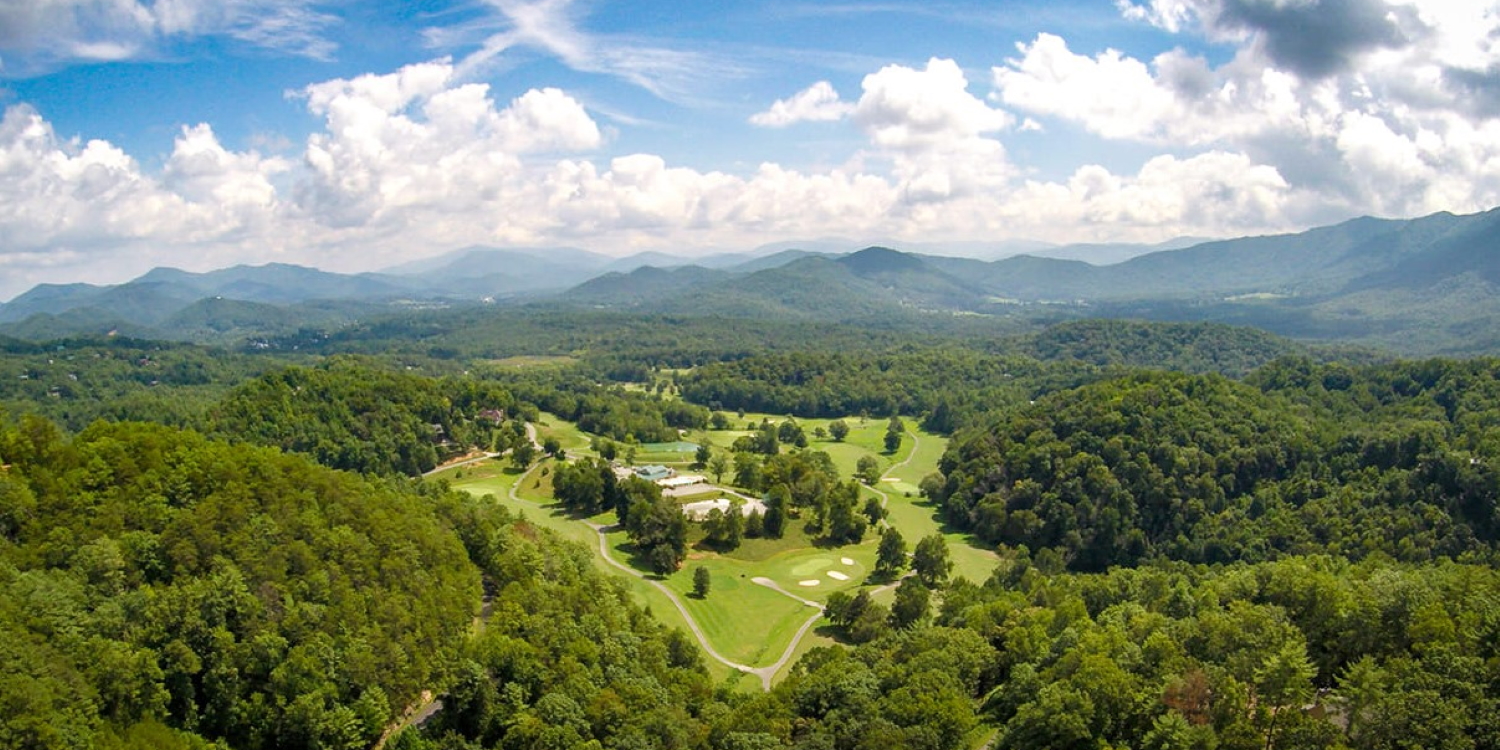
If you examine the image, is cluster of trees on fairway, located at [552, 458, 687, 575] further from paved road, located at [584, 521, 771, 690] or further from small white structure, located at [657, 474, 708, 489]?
small white structure, located at [657, 474, 708, 489]

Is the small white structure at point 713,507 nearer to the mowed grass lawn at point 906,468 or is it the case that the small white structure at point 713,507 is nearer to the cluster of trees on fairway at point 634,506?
the cluster of trees on fairway at point 634,506

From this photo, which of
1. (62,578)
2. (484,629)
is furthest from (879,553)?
(62,578)

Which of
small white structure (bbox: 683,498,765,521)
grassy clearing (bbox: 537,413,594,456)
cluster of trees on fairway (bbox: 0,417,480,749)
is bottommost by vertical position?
small white structure (bbox: 683,498,765,521)

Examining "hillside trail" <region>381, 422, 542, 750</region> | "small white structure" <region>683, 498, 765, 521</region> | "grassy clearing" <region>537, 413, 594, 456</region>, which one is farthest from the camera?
"grassy clearing" <region>537, 413, 594, 456</region>

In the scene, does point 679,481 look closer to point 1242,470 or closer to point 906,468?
point 906,468

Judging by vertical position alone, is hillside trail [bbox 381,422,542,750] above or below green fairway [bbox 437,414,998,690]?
above

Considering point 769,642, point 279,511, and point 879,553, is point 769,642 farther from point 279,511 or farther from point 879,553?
point 279,511

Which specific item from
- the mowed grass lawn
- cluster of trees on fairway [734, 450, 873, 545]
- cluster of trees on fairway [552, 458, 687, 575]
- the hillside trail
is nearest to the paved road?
cluster of trees on fairway [552, 458, 687, 575]
